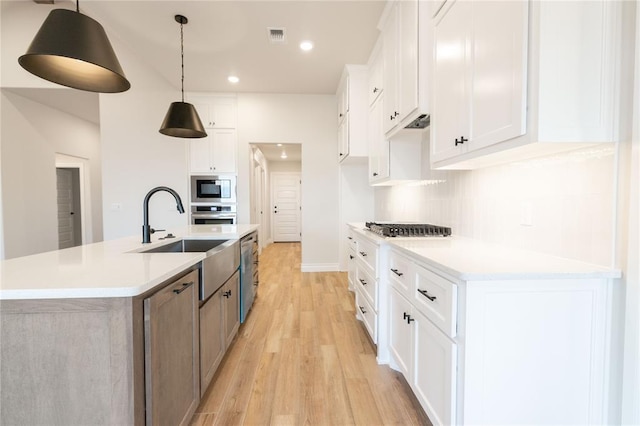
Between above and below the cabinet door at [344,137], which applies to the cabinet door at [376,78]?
above

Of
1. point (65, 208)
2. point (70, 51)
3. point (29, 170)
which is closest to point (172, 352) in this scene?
point (70, 51)

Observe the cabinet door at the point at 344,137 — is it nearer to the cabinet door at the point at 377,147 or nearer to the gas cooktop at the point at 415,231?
the cabinet door at the point at 377,147

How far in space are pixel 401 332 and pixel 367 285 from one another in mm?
640

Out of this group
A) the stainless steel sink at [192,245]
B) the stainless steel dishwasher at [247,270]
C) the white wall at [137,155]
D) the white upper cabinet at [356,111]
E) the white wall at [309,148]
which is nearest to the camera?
the stainless steel sink at [192,245]

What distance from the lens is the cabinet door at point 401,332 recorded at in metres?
1.59

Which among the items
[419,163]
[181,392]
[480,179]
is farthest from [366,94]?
[181,392]

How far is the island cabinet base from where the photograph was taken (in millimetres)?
937

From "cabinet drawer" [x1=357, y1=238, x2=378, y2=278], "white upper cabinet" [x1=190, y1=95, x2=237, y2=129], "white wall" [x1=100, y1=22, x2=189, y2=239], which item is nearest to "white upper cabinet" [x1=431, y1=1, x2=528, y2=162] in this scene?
"cabinet drawer" [x1=357, y1=238, x2=378, y2=278]

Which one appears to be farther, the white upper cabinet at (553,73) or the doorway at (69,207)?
the doorway at (69,207)

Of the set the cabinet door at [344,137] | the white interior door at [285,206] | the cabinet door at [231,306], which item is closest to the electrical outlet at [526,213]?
the cabinet door at [231,306]

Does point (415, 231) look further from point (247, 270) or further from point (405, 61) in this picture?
point (247, 270)

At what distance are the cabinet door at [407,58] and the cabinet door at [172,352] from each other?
69.6 inches

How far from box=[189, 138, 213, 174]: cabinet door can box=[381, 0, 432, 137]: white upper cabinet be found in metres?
3.17

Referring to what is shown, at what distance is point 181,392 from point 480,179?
2.02 m
